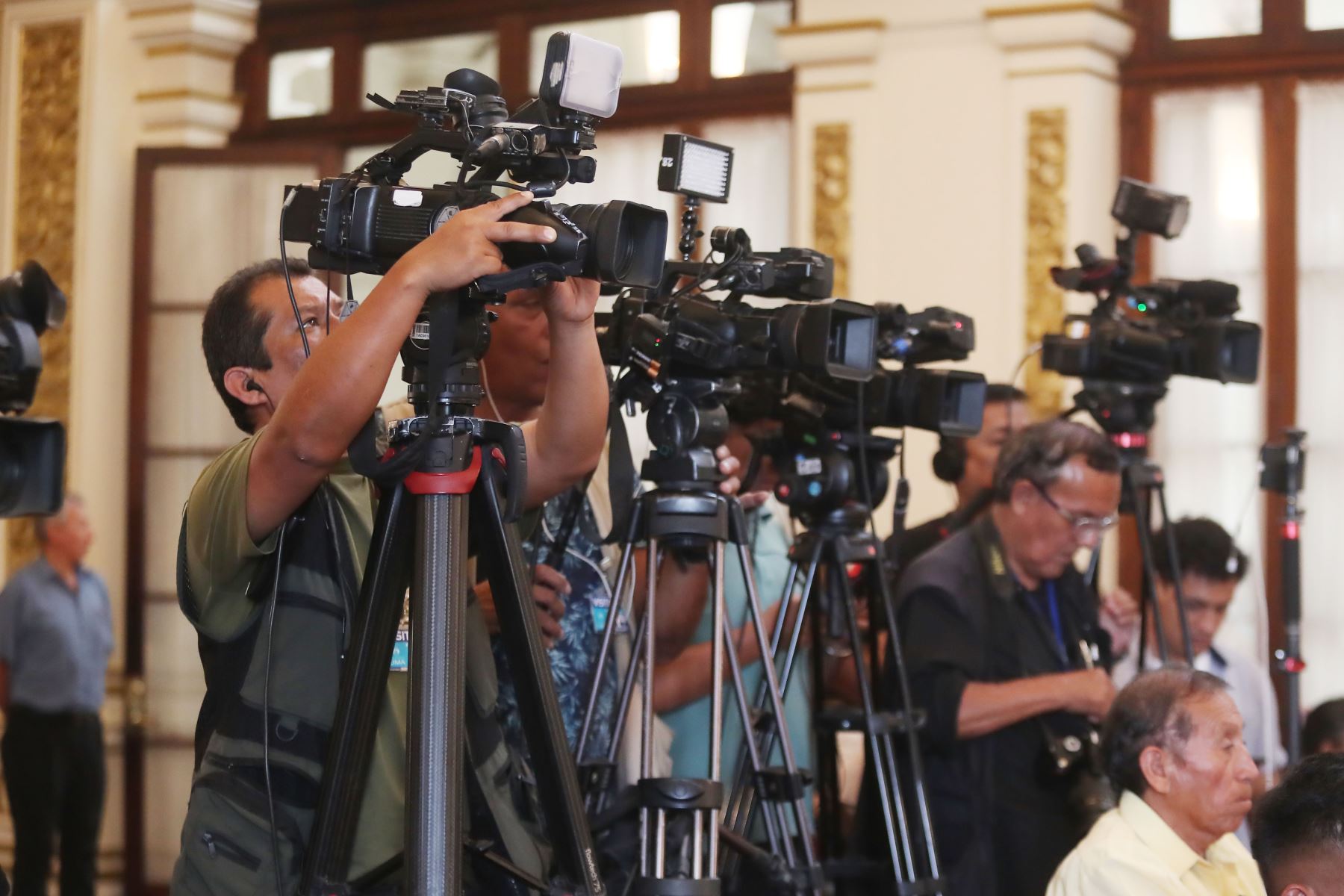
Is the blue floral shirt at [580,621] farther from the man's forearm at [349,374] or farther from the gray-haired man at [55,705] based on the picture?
the gray-haired man at [55,705]

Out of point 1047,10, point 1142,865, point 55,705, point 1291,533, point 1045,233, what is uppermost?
point 1047,10

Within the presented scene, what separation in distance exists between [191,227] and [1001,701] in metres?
3.63

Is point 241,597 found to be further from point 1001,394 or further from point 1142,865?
point 1001,394

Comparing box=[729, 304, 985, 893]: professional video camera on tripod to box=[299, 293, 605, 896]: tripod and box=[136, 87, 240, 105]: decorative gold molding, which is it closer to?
box=[299, 293, 605, 896]: tripod

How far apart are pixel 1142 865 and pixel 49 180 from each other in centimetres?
462

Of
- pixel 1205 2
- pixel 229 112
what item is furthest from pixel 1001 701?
pixel 229 112

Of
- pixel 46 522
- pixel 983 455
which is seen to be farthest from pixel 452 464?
pixel 46 522

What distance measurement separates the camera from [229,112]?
6.08 meters

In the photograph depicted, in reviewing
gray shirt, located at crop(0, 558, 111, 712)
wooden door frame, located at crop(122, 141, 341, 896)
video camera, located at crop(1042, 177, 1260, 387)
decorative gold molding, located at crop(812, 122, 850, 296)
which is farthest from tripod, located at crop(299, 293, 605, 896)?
wooden door frame, located at crop(122, 141, 341, 896)

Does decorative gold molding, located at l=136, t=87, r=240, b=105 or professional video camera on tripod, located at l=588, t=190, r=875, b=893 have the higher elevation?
decorative gold molding, located at l=136, t=87, r=240, b=105

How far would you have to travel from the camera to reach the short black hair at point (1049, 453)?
10.6 feet

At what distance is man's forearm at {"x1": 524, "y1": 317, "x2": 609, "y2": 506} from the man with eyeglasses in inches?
43.7

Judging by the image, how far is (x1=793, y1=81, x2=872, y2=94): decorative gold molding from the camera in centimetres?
492

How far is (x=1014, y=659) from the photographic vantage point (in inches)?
124
